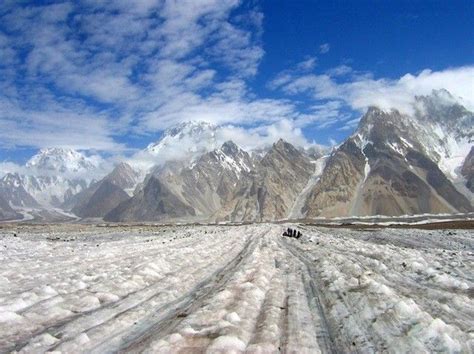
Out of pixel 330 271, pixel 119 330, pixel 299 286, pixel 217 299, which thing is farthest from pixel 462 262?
pixel 119 330

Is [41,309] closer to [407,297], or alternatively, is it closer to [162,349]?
[162,349]

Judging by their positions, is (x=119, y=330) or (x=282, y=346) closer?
(x=282, y=346)

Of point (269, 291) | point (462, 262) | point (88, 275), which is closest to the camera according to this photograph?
point (269, 291)

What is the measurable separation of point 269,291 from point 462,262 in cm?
1119

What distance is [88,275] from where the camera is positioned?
587 inches

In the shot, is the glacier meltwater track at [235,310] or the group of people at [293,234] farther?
the group of people at [293,234]

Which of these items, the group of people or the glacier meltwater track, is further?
the group of people

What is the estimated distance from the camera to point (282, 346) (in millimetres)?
7812

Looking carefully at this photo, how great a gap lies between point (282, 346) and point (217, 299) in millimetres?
3556

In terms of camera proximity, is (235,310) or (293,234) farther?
(293,234)

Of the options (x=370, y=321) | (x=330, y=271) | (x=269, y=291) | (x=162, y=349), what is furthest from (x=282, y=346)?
(x=330, y=271)

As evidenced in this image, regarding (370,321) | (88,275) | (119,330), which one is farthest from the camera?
(88,275)

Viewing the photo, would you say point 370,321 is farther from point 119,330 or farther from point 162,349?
point 119,330

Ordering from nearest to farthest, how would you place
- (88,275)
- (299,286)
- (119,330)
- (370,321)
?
1. (119,330)
2. (370,321)
3. (299,286)
4. (88,275)
